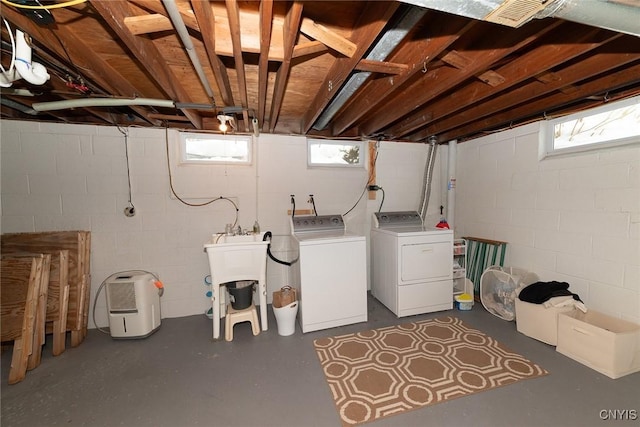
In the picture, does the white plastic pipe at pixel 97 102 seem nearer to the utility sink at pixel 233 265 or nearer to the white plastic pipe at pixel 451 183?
the utility sink at pixel 233 265

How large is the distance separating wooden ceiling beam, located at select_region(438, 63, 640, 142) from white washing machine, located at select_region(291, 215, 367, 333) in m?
1.95

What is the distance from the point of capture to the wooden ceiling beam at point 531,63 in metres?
1.27

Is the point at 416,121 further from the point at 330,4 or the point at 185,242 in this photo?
the point at 185,242

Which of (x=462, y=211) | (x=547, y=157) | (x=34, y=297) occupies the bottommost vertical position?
(x=34, y=297)

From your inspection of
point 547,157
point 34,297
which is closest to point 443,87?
point 547,157

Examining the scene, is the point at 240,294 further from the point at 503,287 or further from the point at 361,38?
the point at 503,287

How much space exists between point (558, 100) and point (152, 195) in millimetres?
4117

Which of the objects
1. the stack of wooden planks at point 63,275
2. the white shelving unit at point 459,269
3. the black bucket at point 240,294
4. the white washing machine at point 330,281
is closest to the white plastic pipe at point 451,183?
the white shelving unit at point 459,269

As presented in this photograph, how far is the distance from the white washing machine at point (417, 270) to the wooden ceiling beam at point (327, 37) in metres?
1.86

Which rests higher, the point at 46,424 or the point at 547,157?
the point at 547,157

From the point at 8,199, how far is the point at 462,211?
5331 millimetres

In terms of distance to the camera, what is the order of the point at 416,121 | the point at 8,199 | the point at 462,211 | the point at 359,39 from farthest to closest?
the point at 462,211 → the point at 416,121 → the point at 8,199 → the point at 359,39

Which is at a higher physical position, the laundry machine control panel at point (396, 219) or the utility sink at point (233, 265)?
the laundry machine control panel at point (396, 219)

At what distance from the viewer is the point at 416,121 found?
2.60 metres
